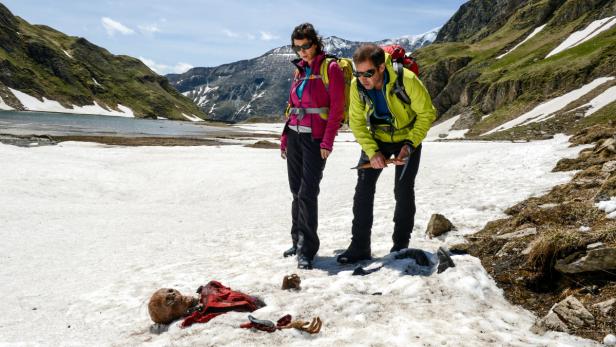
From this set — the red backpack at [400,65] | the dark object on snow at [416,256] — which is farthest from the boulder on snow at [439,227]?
the red backpack at [400,65]

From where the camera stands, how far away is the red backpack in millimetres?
6180

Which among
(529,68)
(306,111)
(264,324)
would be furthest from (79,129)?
(264,324)

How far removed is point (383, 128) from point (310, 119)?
1254mm

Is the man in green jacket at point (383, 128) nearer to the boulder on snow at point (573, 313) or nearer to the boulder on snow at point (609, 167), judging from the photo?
the boulder on snow at point (573, 313)

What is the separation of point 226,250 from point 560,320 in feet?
21.8

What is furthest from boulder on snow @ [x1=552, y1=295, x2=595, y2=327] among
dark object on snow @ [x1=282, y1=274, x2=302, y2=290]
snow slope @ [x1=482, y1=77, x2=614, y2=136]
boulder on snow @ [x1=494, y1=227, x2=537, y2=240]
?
snow slope @ [x1=482, y1=77, x2=614, y2=136]

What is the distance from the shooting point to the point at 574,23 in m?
90.5

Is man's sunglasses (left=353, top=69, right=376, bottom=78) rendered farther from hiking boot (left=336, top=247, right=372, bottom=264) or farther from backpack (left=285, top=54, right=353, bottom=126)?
hiking boot (left=336, top=247, right=372, bottom=264)

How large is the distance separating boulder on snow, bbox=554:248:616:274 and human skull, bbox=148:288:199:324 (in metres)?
4.87

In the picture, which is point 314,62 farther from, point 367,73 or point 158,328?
point 158,328

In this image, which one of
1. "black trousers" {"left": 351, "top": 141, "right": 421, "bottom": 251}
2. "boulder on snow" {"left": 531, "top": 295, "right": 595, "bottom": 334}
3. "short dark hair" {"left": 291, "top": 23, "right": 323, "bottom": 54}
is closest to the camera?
"boulder on snow" {"left": 531, "top": 295, "right": 595, "bottom": 334}

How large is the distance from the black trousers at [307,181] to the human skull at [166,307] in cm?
256

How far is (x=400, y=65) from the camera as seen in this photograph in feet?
20.4

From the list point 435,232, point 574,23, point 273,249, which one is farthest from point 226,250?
point 574,23
